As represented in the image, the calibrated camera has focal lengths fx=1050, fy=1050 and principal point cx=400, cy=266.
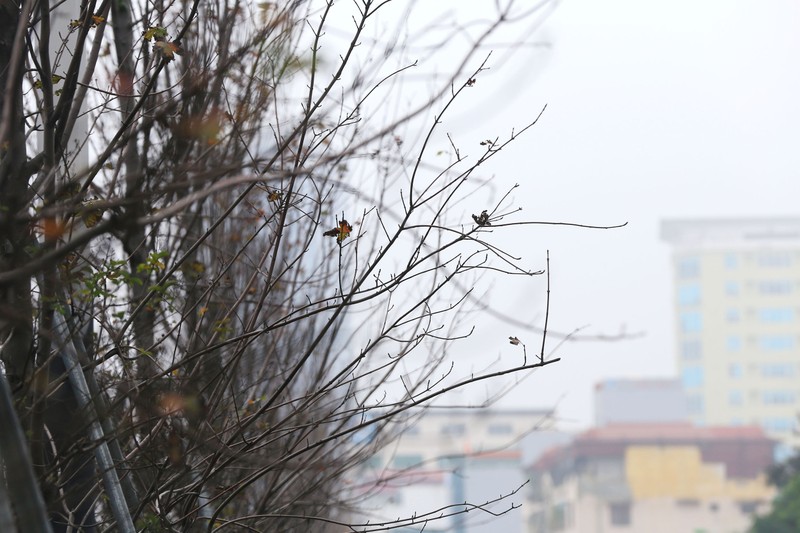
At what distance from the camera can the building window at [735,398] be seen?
64125 mm

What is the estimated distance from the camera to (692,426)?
57.8m

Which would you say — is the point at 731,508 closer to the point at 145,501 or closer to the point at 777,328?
the point at 777,328

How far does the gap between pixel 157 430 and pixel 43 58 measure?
3.56 feet

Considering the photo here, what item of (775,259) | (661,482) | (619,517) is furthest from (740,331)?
(619,517)

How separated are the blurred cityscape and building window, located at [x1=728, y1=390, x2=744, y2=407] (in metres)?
0.08

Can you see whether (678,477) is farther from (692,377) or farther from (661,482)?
(692,377)

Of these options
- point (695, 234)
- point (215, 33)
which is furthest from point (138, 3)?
point (695, 234)

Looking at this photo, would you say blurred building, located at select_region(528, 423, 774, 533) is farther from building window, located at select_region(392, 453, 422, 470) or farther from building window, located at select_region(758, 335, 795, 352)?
building window, located at select_region(392, 453, 422, 470)

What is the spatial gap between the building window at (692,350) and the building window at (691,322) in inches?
29.3

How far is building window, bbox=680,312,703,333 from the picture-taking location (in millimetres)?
64438

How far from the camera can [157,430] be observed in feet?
9.93

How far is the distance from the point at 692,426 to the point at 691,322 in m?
9.11

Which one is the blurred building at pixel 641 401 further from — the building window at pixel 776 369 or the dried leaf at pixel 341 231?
the dried leaf at pixel 341 231

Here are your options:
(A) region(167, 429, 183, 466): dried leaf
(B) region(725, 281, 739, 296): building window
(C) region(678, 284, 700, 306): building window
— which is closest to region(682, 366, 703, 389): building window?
(C) region(678, 284, 700, 306): building window
